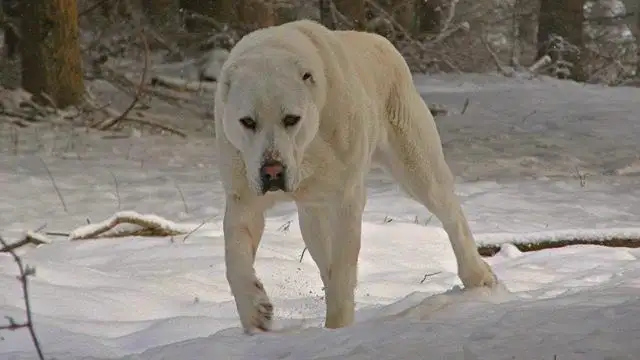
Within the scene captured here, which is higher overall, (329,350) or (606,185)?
(329,350)

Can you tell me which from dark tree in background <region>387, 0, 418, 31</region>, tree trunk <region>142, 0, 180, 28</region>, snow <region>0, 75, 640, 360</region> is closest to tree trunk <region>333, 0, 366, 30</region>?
dark tree in background <region>387, 0, 418, 31</region>

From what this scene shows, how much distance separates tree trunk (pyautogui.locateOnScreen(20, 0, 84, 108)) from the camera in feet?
35.6

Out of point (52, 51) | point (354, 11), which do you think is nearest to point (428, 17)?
point (354, 11)

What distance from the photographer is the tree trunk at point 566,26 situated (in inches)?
714

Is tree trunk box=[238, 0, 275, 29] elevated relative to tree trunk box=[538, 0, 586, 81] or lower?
elevated

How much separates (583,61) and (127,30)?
9.00 metres

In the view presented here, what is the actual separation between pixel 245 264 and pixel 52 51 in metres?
7.76

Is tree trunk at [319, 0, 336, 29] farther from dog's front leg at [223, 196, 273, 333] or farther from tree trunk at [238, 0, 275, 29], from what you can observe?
dog's front leg at [223, 196, 273, 333]

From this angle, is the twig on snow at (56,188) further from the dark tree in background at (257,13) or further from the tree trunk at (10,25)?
the dark tree in background at (257,13)

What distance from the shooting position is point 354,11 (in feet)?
44.7

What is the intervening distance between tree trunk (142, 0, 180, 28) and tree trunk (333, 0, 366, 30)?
2.48m

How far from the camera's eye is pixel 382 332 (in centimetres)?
308

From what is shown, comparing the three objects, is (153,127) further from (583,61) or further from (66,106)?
(583,61)

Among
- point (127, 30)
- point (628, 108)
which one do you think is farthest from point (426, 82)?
point (127, 30)
